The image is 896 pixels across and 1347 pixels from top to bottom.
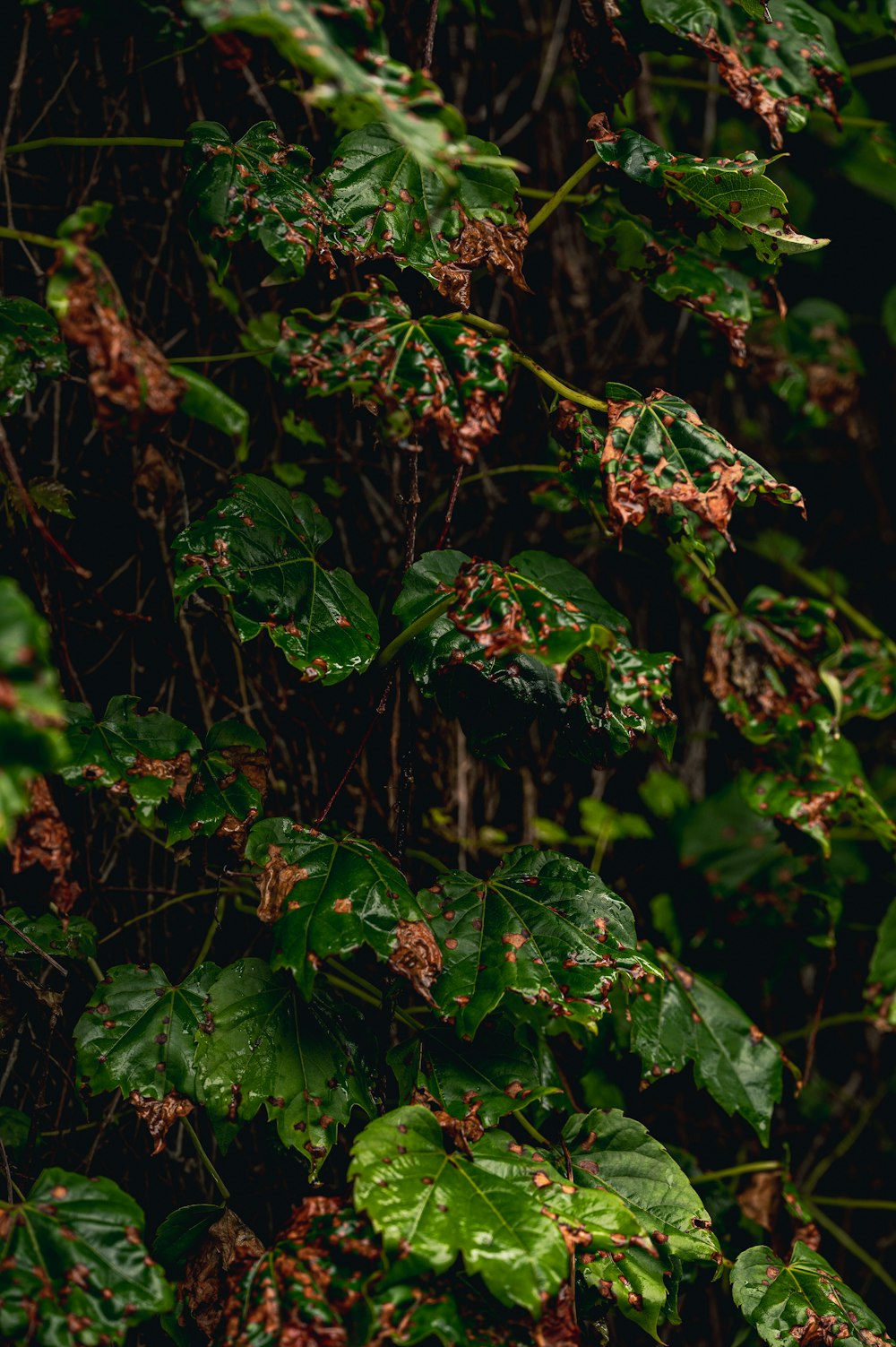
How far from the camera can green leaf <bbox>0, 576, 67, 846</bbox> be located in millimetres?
706

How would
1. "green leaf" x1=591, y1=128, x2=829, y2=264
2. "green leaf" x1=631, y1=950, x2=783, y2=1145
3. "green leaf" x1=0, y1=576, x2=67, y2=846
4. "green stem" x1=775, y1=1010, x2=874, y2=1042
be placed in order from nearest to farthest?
1. "green leaf" x1=0, y1=576, x2=67, y2=846
2. "green leaf" x1=591, y1=128, x2=829, y2=264
3. "green leaf" x1=631, y1=950, x2=783, y2=1145
4. "green stem" x1=775, y1=1010, x2=874, y2=1042

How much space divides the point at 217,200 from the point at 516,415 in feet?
3.13

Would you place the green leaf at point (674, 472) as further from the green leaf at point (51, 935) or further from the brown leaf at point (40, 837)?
the green leaf at point (51, 935)

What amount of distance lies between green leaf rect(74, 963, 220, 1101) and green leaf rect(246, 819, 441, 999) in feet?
0.71

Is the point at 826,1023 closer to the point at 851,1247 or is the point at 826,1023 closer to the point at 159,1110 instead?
the point at 851,1247

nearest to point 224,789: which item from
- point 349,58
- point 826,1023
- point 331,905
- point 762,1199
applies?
point 331,905

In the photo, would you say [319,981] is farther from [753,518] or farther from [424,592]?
[753,518]

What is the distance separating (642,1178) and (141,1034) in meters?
0.71

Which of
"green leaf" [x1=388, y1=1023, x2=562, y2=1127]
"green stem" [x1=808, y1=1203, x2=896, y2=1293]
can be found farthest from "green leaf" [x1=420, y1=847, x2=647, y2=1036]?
"green stem" [x1=808, y1=1203, x2=896, y2=1293]

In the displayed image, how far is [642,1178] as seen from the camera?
1.34 m

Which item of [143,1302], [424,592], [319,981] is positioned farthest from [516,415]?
[143,1302]

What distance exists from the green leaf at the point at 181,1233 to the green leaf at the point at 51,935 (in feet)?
1.22

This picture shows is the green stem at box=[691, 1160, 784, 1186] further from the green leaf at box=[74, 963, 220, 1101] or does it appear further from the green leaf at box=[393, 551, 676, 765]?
the green leaf at box=[74, 963, 220, 1101]

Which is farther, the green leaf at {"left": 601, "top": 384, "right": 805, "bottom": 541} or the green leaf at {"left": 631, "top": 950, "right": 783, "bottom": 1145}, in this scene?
the green leaf at {"left": 631, "top": 950, "right": 783, "bottom": 1145}
